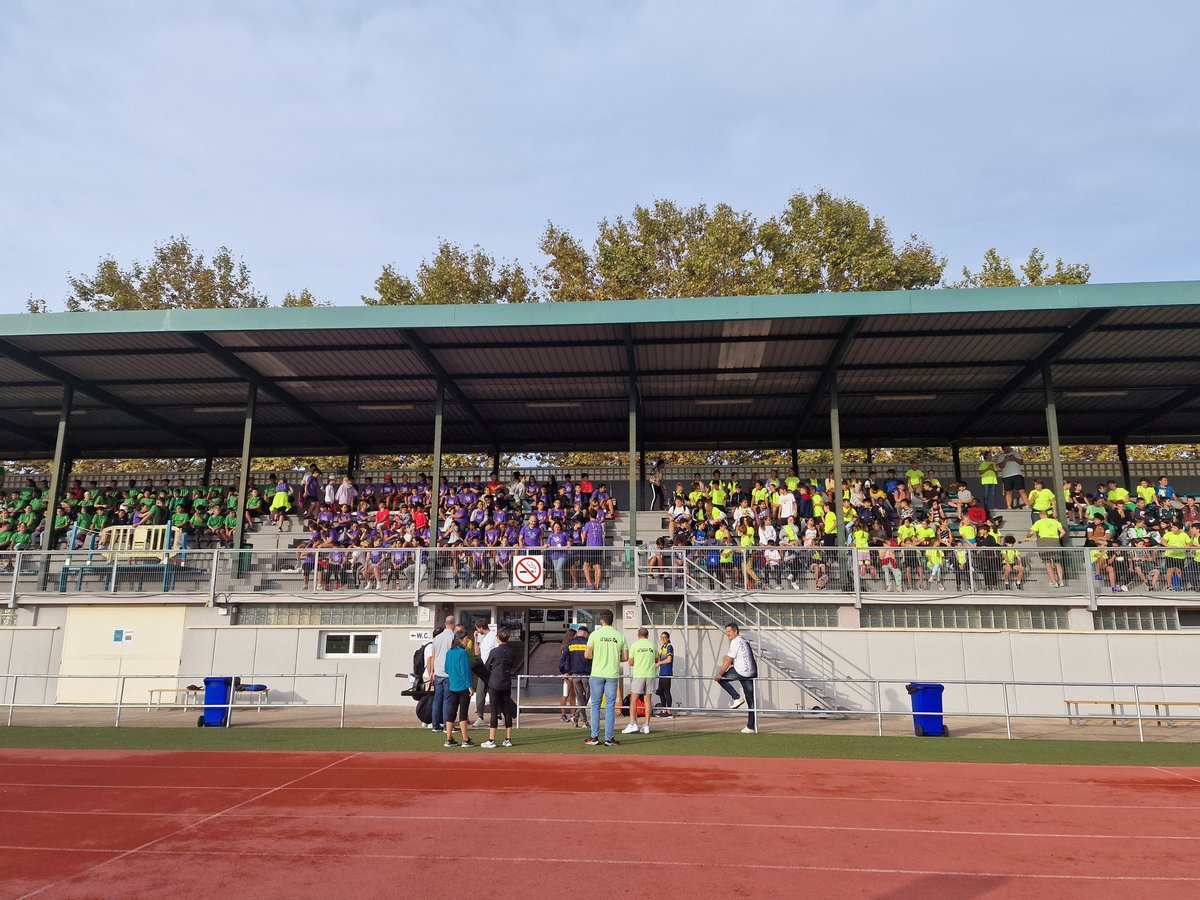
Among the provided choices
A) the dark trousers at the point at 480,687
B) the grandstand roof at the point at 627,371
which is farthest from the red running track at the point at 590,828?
the grandstand roof at the point at 627,371

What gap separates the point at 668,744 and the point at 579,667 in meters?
3.01

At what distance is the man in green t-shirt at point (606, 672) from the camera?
12.1 m

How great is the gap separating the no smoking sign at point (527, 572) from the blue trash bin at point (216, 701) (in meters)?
5.86

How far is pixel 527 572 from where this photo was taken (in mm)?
18406

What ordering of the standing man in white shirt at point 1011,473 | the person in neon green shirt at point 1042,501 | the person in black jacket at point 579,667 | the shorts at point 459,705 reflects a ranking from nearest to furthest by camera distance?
the shorts at point 459,705 < the person in black jacket at point 579,667 < the person in neon green shirt at point 1042,501 < the standing man in white shirt at point 1011,473

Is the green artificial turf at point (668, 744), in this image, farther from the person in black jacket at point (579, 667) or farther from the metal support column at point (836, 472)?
the metal support column at point (836, 472)

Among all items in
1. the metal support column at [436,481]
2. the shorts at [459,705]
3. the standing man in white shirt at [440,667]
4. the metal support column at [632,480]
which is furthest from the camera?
the metal support column at [632,480]

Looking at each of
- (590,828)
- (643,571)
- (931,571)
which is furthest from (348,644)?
(590,828)

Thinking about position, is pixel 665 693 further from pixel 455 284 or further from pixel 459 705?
pixel 455 284

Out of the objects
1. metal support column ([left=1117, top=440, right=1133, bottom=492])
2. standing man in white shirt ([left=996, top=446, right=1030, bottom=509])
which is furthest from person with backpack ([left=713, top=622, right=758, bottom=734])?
metal support column ([left=1117, top=440, right=1133, bottom=492])

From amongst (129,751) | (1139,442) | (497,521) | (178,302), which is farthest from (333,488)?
(1139,442)

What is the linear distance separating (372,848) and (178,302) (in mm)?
39903

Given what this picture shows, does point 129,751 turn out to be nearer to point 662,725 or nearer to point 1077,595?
point 662,725

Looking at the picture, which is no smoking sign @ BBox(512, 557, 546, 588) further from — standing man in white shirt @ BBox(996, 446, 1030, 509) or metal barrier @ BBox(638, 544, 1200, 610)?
standing man in white shirt @ BBox(996, 446, 1030, 509)
